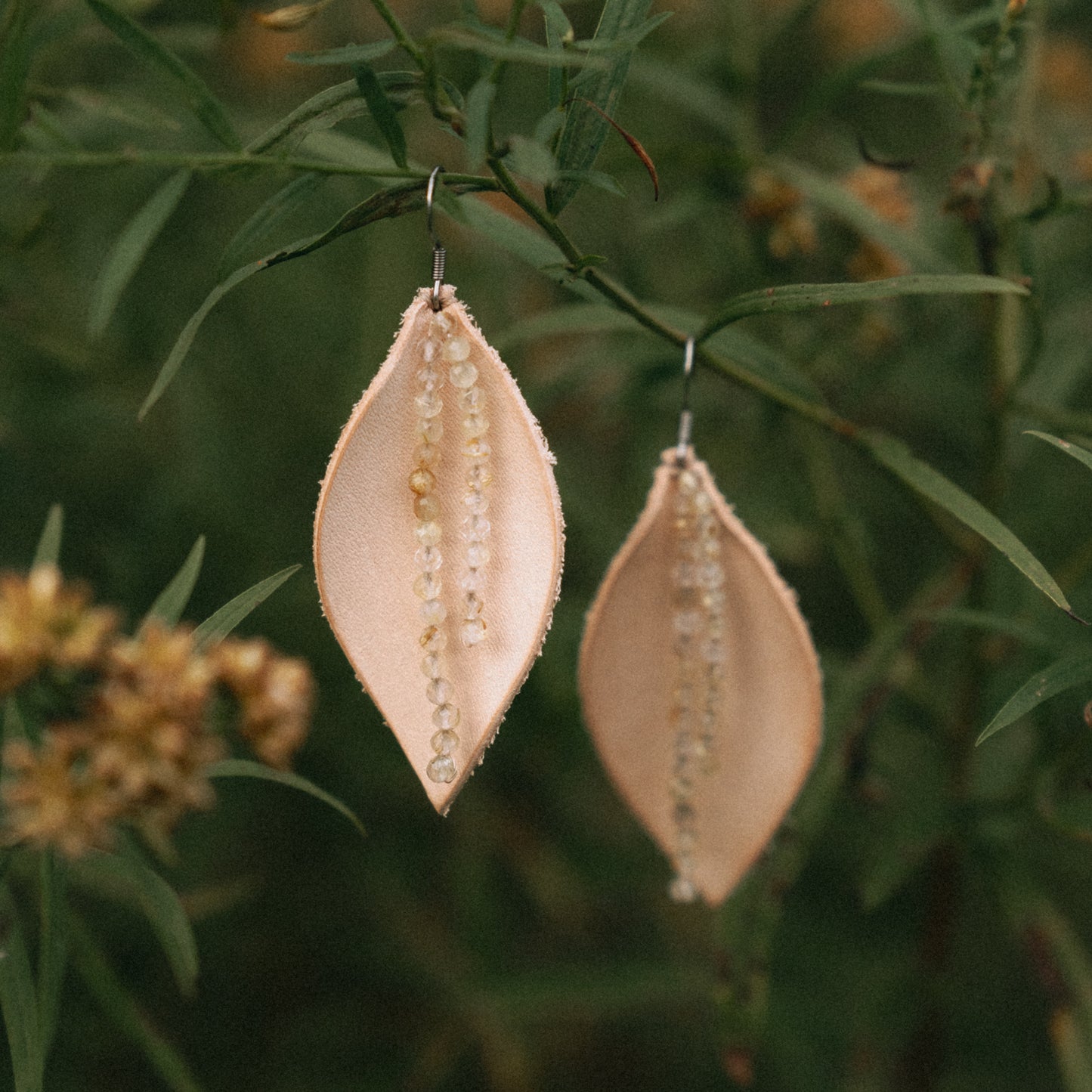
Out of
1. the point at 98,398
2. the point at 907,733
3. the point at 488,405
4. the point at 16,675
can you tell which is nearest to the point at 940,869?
the point at 907,733

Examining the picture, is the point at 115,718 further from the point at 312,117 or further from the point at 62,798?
the point at 312,117

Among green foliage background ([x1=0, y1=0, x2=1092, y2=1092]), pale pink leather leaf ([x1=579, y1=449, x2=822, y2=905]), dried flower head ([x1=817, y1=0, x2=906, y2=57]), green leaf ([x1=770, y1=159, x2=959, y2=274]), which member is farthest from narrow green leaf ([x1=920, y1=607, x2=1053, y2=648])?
dried flower head ([x1=817, y1=0, x2=906, y2=57])

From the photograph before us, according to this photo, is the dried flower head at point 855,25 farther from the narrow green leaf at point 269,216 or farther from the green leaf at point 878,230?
the narrow green leaf at point 269,216

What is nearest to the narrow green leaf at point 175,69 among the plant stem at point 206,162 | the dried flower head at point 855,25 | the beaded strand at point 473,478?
the plant stem at point 206,162

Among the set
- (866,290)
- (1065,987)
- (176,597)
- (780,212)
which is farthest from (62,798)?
(1065,987)

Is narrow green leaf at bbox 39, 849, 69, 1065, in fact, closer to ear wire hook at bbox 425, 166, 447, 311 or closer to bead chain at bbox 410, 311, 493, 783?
bead chain at bbox 410, 311, 493, 783

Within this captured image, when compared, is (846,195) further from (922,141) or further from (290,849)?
(290,849)

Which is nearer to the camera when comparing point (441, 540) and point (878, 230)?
point (441, 540)
